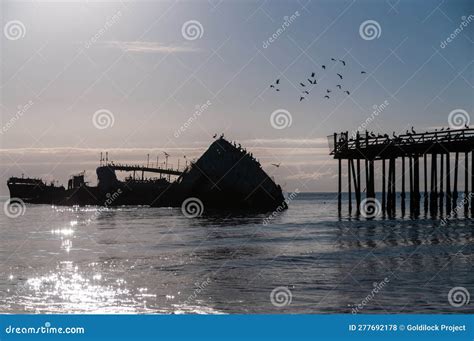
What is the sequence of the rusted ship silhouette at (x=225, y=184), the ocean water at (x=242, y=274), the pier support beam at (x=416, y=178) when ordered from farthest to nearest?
the rusted ship silhouette at (x=225, y=184)
the pier support beam at (x=416, y=178)
the ocean water at (x=242, y=274)

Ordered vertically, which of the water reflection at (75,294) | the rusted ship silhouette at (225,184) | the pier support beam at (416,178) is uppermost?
the rusted ship silhouette at (225,184)

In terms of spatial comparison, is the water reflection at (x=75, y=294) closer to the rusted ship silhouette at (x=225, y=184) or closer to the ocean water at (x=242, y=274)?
the ocean water at (x=242, y=274)

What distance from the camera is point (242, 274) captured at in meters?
20.6

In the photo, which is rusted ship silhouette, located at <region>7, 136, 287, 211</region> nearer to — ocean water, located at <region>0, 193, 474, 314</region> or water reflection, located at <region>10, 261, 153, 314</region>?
ocean water, located at <region>0, 193, 474, 314</region>

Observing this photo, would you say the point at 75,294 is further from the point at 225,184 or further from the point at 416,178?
the point at 225,184

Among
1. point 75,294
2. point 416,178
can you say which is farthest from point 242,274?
point 416,178

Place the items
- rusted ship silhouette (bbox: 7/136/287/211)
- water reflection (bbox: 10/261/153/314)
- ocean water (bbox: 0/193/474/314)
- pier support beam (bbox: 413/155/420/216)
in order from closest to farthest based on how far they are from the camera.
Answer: water reflection (bbox: 10/261/153/314) < ocean water (bbox: 0/193/474/314) < pier support beam (bbox: 413/155/420/216) < rusted ship silhouette (bbox: 7/136/287/211)

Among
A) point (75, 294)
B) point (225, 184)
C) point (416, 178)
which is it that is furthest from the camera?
point (225, 184)

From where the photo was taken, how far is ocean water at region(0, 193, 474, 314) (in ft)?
51.4

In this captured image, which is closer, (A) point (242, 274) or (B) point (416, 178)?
(A) point (242, 274)

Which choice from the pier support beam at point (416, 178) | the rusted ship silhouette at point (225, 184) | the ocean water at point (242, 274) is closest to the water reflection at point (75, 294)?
the ocean water at point (242, 274)

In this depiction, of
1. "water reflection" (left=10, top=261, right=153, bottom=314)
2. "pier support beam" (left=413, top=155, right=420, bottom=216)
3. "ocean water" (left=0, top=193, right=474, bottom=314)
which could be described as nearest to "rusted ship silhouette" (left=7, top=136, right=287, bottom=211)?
"pier support beam" (left=413, top=155, right=420, bottom=216)

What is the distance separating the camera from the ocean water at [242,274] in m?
15.7

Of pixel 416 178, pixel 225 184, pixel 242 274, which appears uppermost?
pixel 225 184
